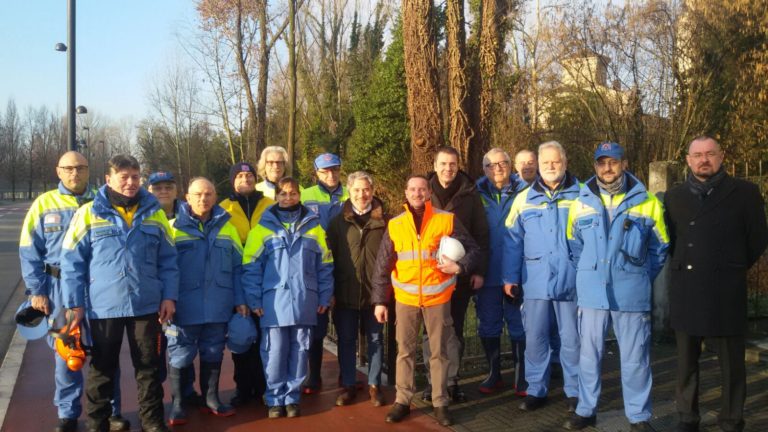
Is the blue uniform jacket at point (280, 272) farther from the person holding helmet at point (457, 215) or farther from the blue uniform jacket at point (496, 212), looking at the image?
the blue uniform jacket at point (496, 212)

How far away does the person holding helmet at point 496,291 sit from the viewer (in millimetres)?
5832

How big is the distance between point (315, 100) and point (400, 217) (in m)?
26.5

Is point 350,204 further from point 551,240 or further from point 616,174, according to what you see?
point 616,174

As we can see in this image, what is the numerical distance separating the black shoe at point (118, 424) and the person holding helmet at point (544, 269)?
10.3 feet

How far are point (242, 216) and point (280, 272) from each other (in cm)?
78

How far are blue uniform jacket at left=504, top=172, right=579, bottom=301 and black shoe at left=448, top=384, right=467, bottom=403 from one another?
3.37 feet

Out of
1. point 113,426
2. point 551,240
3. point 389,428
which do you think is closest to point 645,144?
point 551,240

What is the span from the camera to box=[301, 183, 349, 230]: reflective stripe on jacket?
20.7 feet

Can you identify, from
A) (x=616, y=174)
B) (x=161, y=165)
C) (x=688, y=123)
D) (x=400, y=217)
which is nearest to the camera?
(x=616, y=174)

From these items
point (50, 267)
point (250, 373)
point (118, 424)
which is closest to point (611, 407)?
point (250, 373)

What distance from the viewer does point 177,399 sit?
17.3 feet

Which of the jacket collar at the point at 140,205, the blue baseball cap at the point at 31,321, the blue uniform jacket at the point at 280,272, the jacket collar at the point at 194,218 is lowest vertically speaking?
the blue baseball cap at the point at 31,321

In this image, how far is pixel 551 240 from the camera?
5.25 metres

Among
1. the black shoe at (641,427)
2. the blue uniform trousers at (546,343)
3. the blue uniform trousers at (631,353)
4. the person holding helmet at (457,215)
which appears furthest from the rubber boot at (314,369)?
the black shoe at (641,427)
